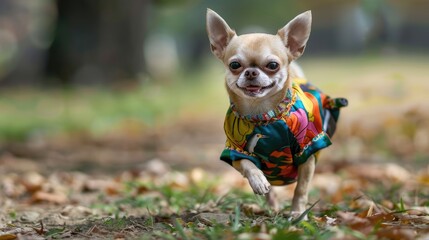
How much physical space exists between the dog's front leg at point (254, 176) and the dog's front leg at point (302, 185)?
325 mm

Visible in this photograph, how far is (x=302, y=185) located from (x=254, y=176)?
1.40ft

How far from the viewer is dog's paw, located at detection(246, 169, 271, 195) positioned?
3432 mm

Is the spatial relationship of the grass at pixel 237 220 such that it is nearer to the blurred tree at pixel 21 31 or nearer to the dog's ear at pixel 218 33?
the dog's ear at pixel 218 33

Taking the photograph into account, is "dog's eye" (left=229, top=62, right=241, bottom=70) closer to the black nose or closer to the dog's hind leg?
the black nose

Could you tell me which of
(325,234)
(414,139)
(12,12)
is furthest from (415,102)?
(12,12)

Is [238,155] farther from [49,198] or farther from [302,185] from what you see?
[49,198]

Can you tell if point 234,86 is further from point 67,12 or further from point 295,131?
point 67,12

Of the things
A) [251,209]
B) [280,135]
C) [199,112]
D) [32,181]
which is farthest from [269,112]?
[199,112]

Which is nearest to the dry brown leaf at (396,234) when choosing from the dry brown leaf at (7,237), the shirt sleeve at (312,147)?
the shirt sleeve at (312,147)

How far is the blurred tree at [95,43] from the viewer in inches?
439

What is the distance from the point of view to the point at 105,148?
793 cm

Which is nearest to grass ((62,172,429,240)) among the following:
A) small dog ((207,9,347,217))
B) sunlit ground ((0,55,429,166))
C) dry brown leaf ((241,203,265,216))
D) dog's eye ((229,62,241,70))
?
dry brown leaf ((241,203,265,216))

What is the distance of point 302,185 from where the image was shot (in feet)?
12.5

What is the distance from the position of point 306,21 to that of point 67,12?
27.3ft
